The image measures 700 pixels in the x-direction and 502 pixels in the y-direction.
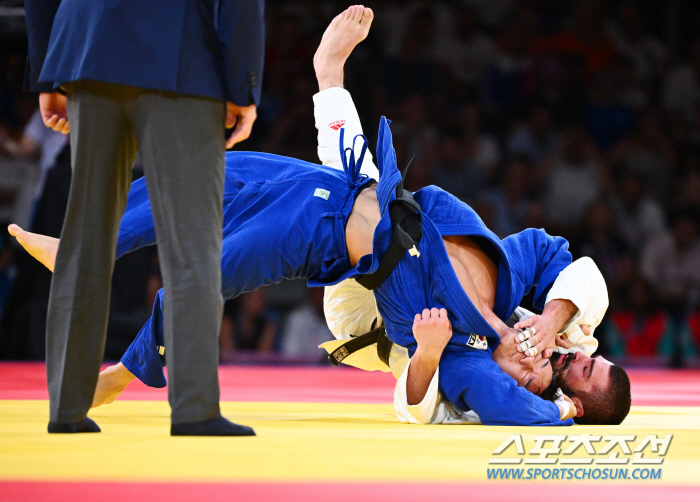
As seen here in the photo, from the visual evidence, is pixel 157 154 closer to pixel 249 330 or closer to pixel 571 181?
pixel 249 330

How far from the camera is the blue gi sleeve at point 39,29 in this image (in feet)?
5.71

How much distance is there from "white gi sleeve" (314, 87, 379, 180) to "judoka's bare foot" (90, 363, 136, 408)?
0.99 m

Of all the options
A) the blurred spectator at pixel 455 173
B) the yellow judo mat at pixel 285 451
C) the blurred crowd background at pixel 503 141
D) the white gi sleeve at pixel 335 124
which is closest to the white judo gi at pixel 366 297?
the white gi sleeve at pixel 335 124

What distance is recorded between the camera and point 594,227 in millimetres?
6090

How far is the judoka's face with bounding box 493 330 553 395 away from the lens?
2354 millimetres

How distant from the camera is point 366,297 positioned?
2.76 meters

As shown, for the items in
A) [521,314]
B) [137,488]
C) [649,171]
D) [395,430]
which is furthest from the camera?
[649,171]

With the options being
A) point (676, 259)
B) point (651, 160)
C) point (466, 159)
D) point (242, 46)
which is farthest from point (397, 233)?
point (651, 160)

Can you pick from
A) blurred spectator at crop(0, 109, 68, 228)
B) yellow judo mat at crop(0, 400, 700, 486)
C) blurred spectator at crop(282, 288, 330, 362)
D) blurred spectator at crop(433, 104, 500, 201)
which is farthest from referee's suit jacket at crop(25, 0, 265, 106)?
blurred spectator at crop(433, 104, 500, 201)

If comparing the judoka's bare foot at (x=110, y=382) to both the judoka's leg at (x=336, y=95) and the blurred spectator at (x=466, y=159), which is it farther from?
the blurred spectator at (x=466, y=159)

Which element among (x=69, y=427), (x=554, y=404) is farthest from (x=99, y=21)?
(x=554, y=404)

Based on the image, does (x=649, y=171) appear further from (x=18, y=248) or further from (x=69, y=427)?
(x=69, y=427)

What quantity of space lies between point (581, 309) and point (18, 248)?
439cm

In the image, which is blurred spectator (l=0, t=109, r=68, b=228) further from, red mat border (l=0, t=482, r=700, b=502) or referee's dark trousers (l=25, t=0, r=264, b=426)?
red mat border (l=0, t=482, r=700, b=502)
